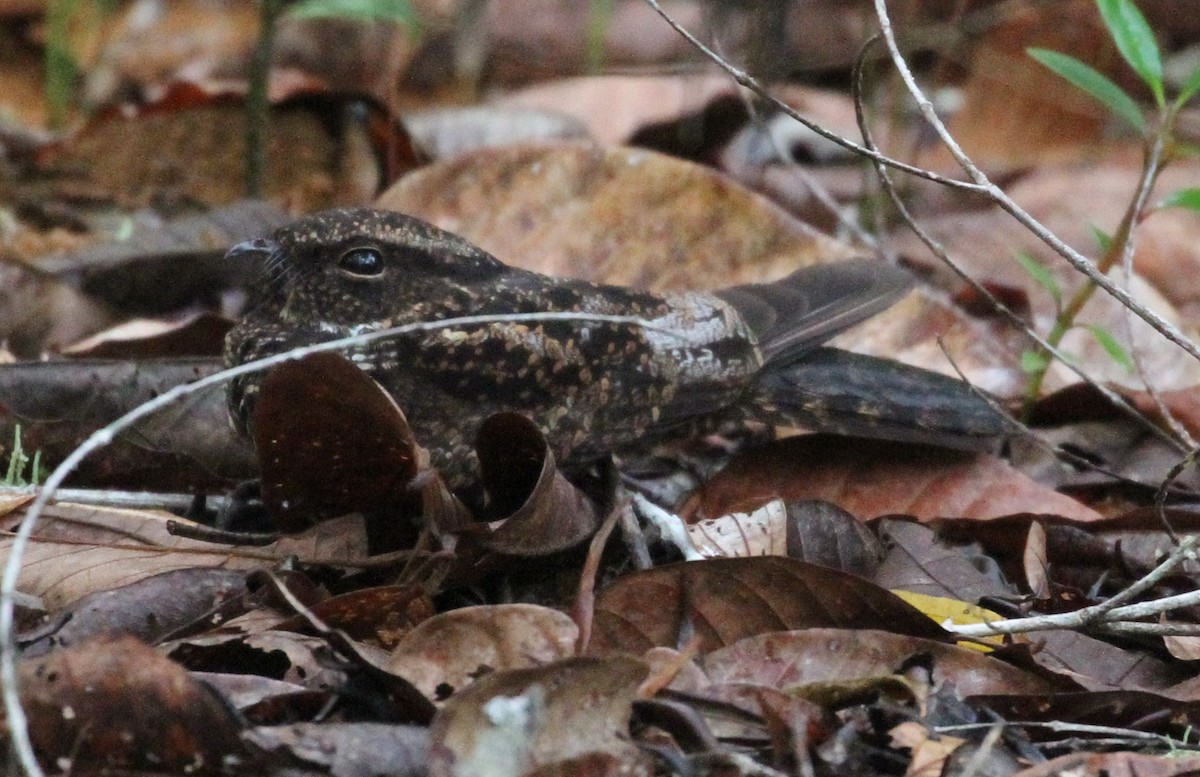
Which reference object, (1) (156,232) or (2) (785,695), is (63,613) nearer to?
(2) (785,695)

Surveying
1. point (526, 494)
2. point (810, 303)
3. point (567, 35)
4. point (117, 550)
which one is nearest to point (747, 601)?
point (526, 494)

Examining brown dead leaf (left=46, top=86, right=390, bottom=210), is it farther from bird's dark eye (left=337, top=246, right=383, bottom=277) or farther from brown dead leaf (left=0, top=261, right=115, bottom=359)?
bird's dark eye (left=337, top=246, right=383, bottom=277)

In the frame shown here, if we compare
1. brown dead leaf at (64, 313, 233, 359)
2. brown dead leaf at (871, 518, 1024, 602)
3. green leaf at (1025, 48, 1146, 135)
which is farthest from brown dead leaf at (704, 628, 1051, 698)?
brown dead leaf at (64, 313, 233, 359)

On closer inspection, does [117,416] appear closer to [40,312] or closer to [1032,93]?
[40,312]

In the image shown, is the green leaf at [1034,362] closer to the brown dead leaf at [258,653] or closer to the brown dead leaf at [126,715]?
the brown dead leaf at [258,653]

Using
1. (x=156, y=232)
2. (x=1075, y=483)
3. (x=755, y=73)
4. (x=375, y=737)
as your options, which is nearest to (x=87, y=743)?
(x=375, y=737)
